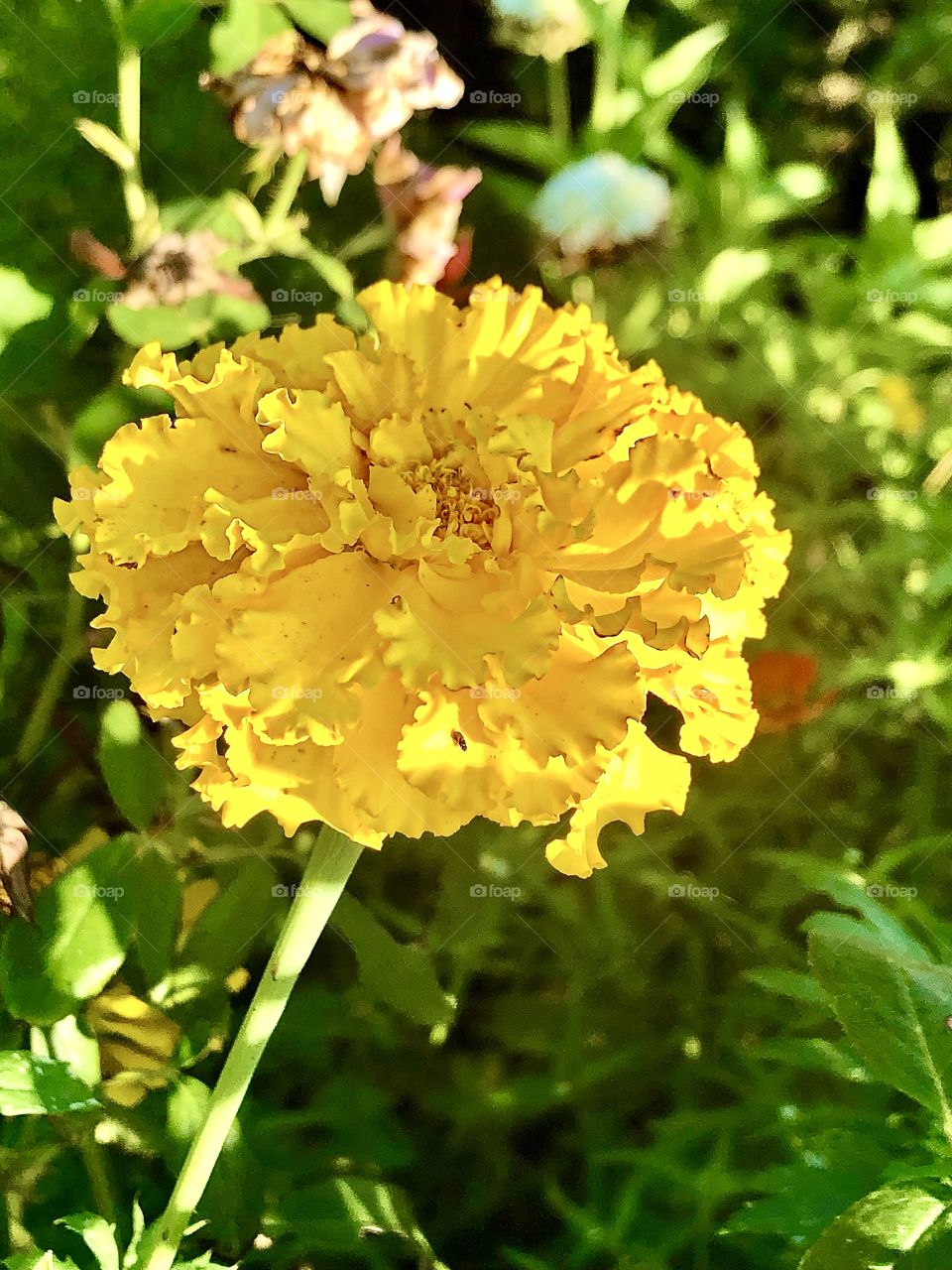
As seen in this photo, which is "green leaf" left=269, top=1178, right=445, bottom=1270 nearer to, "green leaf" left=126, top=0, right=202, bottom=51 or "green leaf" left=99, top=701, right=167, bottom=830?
"green leaf" left=99, top=701, right=167, bottom=830

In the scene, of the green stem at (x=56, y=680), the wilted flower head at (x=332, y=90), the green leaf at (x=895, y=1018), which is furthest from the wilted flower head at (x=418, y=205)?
the green leaf at (x=895, y=1018)

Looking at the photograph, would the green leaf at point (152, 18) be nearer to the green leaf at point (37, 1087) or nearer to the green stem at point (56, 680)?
the green stem at point (56, 680)

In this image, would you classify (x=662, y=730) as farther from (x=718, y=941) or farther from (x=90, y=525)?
(x=90, y=525)

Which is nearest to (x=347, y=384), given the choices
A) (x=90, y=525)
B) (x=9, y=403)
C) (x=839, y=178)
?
(x=90, y=525)

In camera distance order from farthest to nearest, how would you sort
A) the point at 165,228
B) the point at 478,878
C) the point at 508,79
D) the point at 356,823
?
the point at 508,79 < the point at 478,878 < the point at 165,228 < the point at 356,823

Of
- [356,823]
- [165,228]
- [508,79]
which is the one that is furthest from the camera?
[508,79]

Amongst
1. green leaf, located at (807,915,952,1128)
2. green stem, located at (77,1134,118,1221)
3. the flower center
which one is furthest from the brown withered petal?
green leaf, located at (807,915,952,1128)

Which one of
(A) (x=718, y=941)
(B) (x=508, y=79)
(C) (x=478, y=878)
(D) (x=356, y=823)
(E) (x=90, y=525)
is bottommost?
(A) (x=718, y=941)
